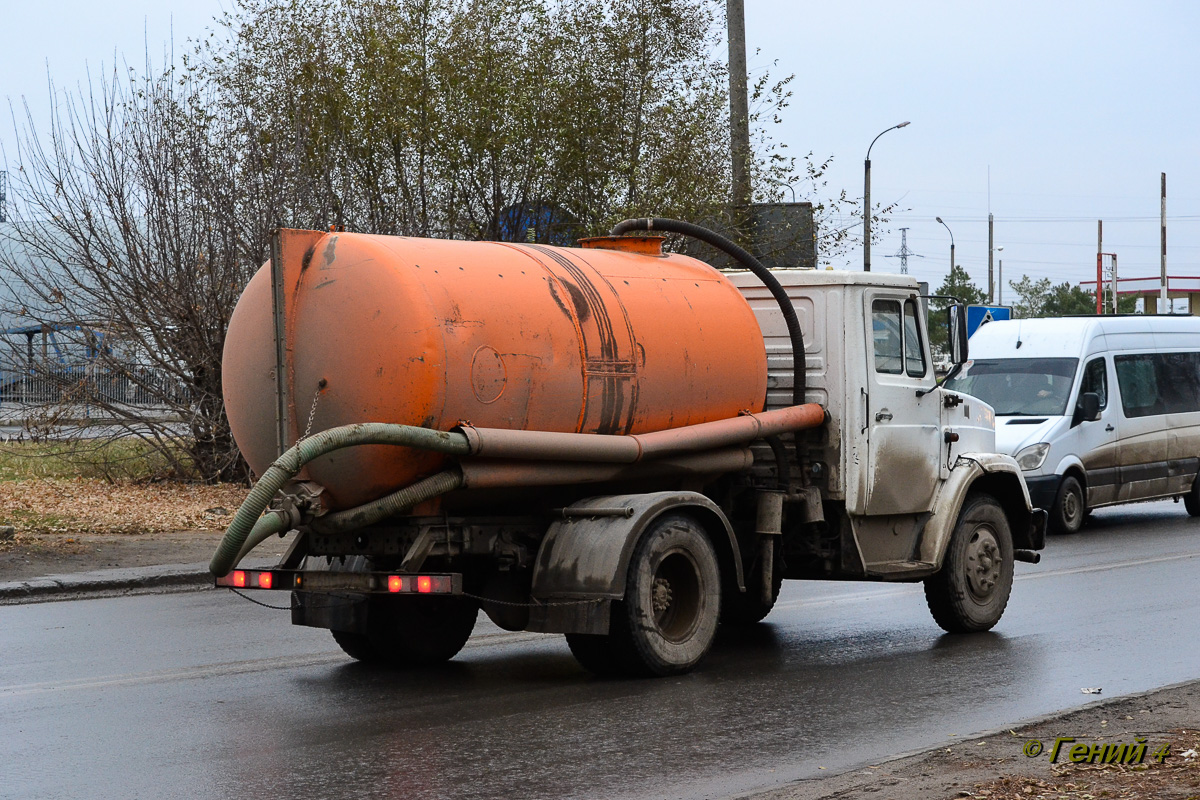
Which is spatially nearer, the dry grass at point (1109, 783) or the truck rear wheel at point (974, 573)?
the dry grass at point (1109, 783)

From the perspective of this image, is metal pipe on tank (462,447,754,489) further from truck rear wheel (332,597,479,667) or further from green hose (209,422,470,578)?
truck rear wheel (332,597,479,667)

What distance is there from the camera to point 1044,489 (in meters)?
17.4

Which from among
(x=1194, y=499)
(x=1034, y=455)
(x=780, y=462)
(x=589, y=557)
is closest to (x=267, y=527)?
(x=589, y=557)

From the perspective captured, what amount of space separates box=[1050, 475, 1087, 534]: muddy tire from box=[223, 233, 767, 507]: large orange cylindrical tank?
33.5ft

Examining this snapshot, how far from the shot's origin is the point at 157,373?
19.1 metres

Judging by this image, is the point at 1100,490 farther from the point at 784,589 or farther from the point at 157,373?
the point at 157,373

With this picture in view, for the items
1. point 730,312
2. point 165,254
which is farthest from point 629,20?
point 730,312

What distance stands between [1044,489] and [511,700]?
1141 centimetres

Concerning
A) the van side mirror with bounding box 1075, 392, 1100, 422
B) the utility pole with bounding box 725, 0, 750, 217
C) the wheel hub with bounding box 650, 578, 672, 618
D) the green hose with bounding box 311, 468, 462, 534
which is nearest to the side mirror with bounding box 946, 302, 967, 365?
the wheel hub with bounding box 650, 578, 672, 618

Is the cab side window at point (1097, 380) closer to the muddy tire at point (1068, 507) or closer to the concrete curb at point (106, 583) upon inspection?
the muddy tire at point (1068, 507)

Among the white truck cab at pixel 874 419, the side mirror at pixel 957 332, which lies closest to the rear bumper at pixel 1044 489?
the white truck cab at pixel 874 419

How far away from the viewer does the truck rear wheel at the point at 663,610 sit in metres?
7.87

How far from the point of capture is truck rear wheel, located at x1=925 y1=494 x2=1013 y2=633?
32.4 ft

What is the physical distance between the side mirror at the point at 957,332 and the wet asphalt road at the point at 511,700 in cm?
191
